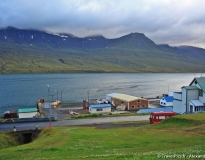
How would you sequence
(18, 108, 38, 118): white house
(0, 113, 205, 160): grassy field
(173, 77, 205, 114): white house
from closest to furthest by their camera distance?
(0, 113, 205, 160): grassy field → (173, 77, 205, 114): white house → (18, 108, 38, 118): white house

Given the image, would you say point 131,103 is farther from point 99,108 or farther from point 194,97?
point 194,97

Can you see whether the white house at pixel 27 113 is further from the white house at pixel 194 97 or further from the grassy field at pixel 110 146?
the grassy field at pixel 110 146

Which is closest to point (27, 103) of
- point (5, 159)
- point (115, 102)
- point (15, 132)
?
point (115, 102)

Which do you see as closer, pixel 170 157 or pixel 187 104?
pixel 170 157

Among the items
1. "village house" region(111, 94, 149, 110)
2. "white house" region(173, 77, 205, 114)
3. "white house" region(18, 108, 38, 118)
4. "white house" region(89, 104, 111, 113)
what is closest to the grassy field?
"white house" region(173, 77, 205, 114)

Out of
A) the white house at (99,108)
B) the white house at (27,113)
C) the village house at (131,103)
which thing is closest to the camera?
the white house at (27,113)

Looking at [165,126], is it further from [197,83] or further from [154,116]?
[197,83]

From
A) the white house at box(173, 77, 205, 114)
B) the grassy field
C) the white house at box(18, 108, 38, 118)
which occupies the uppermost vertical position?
the white house at box(173, 77, 205, 114)

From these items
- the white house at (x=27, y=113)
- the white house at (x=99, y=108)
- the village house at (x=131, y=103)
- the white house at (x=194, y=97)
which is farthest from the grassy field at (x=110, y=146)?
the village house at (x=131, y=103)

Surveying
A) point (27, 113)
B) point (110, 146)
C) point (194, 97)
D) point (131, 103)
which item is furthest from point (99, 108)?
point (110, 146)

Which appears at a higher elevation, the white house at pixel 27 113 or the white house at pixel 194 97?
the white house at pixel 194 97

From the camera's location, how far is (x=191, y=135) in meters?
29.0

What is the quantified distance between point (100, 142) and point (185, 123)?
50.1 feet

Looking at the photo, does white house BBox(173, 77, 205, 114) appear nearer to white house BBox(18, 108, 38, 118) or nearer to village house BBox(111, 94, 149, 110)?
village house BBox(111, 94, 149, 110)
